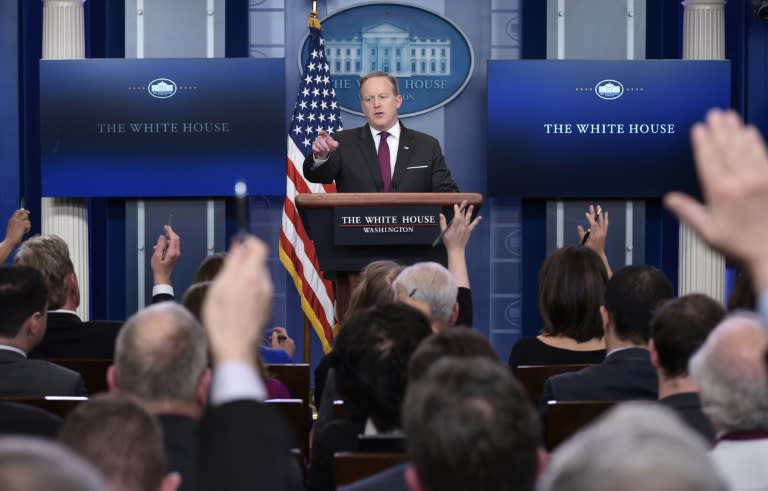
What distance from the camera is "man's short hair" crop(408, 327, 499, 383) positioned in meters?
2.49

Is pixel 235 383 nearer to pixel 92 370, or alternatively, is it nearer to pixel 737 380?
pixel 737 380

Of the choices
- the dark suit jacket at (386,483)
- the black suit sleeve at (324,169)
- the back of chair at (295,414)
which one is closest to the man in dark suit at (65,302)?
the black suit sleeve at (324,169)

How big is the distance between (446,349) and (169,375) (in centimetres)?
62

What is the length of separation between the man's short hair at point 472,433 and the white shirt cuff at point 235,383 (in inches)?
11.5

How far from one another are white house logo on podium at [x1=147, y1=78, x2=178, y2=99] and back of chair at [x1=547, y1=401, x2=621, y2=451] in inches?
217

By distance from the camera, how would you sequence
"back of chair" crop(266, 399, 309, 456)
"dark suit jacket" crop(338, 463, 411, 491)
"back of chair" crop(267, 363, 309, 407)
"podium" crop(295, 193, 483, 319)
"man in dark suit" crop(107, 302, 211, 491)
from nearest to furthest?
1. "dark suit jacket" crop(338, 463, 411, 491)
2. "man in dark suit" crop(107, 302, 211, 491)
3. "back of chair" crop(266, 399, 309, 456)
4. "back of chair" crop(267, 363, 309, 407)
5. "podium" crop(295, 193, 483, 319)

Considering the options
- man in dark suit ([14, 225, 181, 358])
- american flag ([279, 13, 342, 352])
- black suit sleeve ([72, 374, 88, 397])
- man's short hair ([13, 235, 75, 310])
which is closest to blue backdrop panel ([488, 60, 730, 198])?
american flag ([279, 13, 342, 352])

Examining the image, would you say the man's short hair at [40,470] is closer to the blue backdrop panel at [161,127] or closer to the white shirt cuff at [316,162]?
the white shirt cuff at [316,162]

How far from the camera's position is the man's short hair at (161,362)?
2.41 m

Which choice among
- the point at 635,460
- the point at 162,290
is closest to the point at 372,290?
the point at 162,290

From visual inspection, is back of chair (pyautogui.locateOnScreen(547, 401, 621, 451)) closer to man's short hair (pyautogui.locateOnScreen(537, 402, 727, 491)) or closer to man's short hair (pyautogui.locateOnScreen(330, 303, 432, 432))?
man's short hair (pyautogui.locateOnScreen(330, 303, 432, 432))

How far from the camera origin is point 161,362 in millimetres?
2416

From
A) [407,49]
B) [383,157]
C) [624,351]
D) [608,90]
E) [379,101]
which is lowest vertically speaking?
[624,351]

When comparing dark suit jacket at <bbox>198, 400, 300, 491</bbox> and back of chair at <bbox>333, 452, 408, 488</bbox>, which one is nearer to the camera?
dark suit jacket at <bbox>198, 400, 300, 491</bbox>
